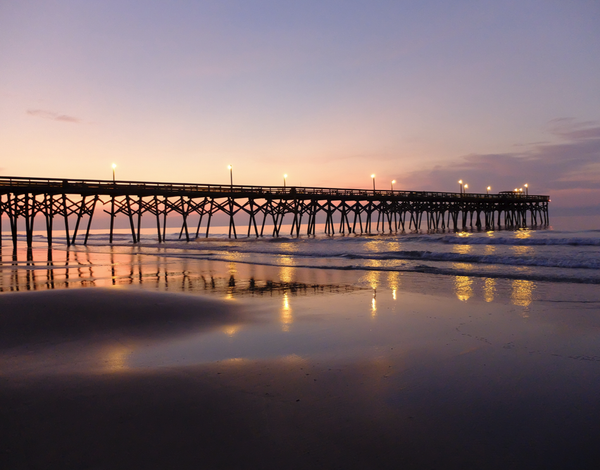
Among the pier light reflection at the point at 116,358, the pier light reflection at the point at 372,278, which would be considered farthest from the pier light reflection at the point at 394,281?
the pier light reflection at the point at 116,358

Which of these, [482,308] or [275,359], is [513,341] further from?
[275,359]

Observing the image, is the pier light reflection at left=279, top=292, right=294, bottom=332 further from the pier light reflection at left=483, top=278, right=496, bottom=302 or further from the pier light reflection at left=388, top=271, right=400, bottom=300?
the pier light reflection at left=483, top=278, right=496, bottom=302

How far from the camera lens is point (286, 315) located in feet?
22.7

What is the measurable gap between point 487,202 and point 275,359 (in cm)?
6802

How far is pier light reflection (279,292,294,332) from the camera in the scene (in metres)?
6.14

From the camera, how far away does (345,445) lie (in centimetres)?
272

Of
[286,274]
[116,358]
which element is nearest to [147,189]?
[286,274]

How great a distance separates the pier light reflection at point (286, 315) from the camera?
6.14 meters

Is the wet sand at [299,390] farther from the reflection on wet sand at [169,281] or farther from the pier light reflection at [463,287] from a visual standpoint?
the reflection on wet sand at [169,281]

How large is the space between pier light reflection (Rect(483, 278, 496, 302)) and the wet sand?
4.70 feet

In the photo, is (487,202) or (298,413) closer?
(298,413)

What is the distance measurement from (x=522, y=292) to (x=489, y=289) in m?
0.72

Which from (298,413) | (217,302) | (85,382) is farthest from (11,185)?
(298,413)

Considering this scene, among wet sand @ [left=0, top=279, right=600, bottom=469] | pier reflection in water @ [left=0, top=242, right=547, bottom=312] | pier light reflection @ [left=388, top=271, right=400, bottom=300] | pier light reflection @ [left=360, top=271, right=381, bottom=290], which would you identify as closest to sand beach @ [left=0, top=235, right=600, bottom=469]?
wet sand @ [left=0, top=279, right=600, bottom=469]
